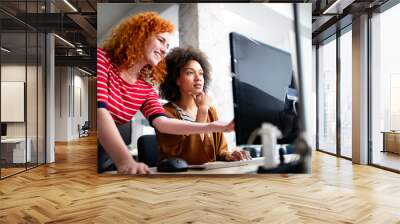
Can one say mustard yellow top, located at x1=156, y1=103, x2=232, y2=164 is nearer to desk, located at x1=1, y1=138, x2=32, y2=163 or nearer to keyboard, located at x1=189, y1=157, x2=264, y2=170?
keyboard, located at x1=189, y1=157, x2=264, y2=170

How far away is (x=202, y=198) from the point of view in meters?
4.49

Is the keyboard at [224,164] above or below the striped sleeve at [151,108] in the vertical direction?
below

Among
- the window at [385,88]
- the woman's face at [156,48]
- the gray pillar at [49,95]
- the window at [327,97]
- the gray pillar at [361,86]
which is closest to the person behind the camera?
the woman's face at [156,48]

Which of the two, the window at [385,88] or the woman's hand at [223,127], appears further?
the window at [385,88]

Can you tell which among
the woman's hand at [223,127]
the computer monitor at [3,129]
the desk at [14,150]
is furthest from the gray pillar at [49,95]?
the woman's hand at [223,127]

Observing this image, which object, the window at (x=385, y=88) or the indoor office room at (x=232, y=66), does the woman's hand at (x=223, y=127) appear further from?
the window at (x=385, y=88)

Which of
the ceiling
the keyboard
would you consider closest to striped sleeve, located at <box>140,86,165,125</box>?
the keyboard

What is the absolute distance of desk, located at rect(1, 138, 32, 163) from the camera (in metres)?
6.06

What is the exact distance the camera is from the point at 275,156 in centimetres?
574

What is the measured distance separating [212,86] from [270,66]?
0.91 meters

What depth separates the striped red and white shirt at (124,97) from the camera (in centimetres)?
568

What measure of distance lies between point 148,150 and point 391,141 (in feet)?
14.2

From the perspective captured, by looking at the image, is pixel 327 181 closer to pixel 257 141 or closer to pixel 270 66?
pixel 257 141

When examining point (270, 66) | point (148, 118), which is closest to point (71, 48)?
point (148, 118)
